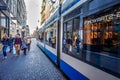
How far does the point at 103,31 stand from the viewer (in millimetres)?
4867

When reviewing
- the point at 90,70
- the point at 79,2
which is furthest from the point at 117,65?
the point at 79,2

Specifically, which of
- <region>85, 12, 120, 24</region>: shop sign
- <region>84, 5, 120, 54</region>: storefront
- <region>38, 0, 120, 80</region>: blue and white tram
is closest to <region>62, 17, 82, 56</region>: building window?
<region>38, 0, 120, 80</region>: blue and white tram

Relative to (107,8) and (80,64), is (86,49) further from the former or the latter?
(107,8)

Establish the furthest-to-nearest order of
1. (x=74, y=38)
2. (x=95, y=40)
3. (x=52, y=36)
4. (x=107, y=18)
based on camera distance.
Answer: (x=52, y=36)
(x=74, y=38)
(x=95, y=40)
(x=107, y=18)

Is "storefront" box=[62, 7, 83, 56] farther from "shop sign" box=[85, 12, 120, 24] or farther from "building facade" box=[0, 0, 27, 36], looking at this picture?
"building facade" box=[0, 0, 27, 36]

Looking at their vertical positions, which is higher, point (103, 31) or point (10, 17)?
point (10, 17)

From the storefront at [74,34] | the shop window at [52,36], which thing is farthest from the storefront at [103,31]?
the shop window at [52,36]

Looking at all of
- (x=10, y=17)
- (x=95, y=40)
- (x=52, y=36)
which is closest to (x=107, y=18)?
(x=95, y=40)

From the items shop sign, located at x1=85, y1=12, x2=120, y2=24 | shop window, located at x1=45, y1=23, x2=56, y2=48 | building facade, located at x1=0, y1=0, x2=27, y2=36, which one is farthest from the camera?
building facade, located at x1=0, y1=0, x2=27, y2=36

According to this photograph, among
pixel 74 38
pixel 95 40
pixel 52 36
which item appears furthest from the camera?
pixel 52 36

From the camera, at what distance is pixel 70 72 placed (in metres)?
8.13

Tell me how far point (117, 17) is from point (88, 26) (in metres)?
1.53

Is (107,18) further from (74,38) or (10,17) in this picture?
(10,17)

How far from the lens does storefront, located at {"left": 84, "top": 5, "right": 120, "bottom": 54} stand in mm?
4348
